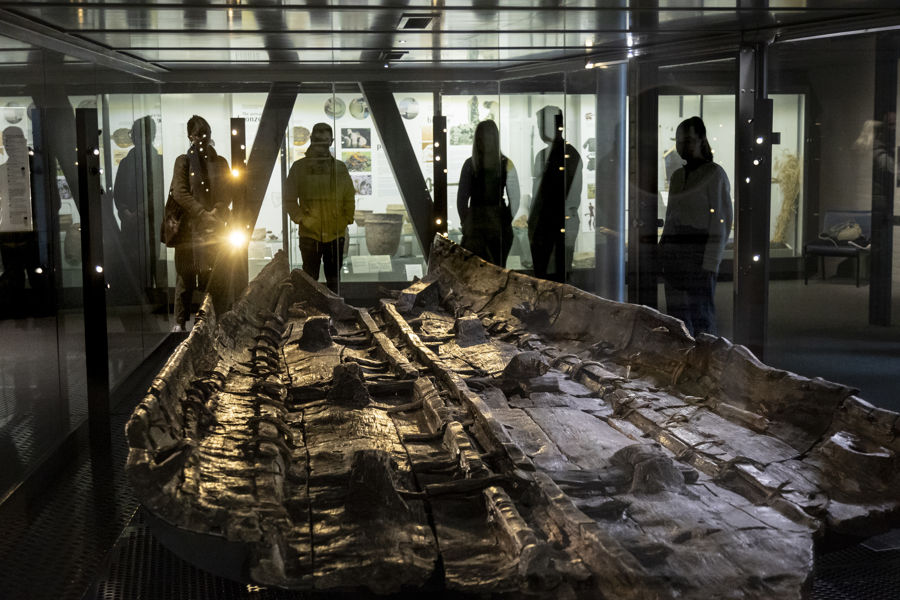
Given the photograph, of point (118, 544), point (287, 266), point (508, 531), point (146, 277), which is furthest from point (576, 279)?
point (508, 531)

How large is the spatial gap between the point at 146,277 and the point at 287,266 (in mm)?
1452

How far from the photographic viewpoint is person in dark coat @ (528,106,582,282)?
33.9 feet

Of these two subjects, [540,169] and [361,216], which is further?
[540,169]

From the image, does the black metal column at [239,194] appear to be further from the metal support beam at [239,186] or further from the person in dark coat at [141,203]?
the person in dark coat at [141,203]

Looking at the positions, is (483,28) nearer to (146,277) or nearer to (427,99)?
(427,99)

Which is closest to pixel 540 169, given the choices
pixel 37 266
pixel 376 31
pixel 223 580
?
pixel 376 31

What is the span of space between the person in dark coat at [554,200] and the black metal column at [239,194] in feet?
11.2

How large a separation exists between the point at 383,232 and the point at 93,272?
14.6 ft

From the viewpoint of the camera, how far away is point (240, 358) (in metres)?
6.05

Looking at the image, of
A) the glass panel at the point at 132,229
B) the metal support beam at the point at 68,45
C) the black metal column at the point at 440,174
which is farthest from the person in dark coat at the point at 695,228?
the metal support beam at the point at 68,45

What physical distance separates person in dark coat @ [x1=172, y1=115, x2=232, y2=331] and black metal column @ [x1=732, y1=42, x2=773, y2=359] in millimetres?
5067

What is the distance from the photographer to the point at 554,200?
10.5 metres

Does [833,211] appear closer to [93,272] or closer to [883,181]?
[883,181]

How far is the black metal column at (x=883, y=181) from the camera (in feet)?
22.3
